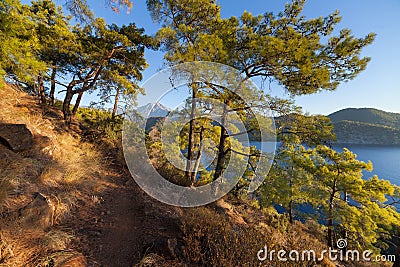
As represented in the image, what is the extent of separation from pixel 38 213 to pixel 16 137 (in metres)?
2.75

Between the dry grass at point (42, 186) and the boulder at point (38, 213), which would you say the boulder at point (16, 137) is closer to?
the dry grass at point (42, 186)

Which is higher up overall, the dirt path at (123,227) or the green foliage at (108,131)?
the green foliage at (108,131)

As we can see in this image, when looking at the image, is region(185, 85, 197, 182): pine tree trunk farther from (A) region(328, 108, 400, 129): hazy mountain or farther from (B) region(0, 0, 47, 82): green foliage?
(A) region(328, 108, 400, 129): hazy mountain

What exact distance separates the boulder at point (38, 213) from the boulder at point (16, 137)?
2.14 m

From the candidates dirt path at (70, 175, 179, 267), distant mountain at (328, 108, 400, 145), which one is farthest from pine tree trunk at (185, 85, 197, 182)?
distant mountain at (328, 108, 400, 145)

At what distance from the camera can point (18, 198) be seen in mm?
2676

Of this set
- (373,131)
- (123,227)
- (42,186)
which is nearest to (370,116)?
(373,131)

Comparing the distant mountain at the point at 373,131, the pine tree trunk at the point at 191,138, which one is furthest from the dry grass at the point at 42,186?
the distant mountain at the point at 373,131

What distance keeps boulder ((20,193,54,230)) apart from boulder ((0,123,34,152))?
7.01ft

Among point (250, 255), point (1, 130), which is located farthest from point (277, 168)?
point (1, 130)

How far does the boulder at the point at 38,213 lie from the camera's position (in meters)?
2.43

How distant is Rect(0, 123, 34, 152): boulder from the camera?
153 inches

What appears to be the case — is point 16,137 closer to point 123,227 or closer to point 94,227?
point 94,227

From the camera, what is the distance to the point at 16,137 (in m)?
4.05
